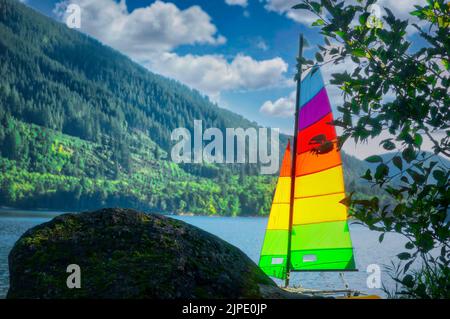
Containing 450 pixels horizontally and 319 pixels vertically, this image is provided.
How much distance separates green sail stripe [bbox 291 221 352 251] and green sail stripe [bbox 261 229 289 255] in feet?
1.09

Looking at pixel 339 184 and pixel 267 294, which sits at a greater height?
pixel 339 184

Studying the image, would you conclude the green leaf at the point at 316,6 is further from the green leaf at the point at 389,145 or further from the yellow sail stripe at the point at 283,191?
the yellow sail stripe at the point at 283,191

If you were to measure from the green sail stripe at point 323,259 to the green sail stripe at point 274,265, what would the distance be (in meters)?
0.37

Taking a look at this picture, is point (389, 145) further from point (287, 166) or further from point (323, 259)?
point (323, 259)

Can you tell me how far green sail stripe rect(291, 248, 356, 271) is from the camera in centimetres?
1931

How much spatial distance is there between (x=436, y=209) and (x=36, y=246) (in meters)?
4.11

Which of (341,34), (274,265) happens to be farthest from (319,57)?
(274,265)

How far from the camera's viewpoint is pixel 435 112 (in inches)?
182

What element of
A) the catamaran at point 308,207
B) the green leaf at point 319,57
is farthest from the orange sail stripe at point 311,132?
the green leaf at point 319,57

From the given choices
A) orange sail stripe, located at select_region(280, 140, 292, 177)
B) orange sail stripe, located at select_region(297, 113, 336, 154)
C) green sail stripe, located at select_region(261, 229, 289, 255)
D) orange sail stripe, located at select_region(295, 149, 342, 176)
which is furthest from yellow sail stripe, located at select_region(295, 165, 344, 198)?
green sail stripe, located at select_region(261, 229, 289, 255)

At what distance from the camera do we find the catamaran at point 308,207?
63.4ft

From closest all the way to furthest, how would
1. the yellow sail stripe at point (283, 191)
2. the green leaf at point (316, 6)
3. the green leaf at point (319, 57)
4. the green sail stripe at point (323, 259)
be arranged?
the green leaf at point (316, 6)
the green leaf at point (319, 57)
the green sail stripe at point (323, 259)
the yellow sail stripe at point (283, 191)

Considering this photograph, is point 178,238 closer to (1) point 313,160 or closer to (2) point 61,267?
(2) point 61,267
